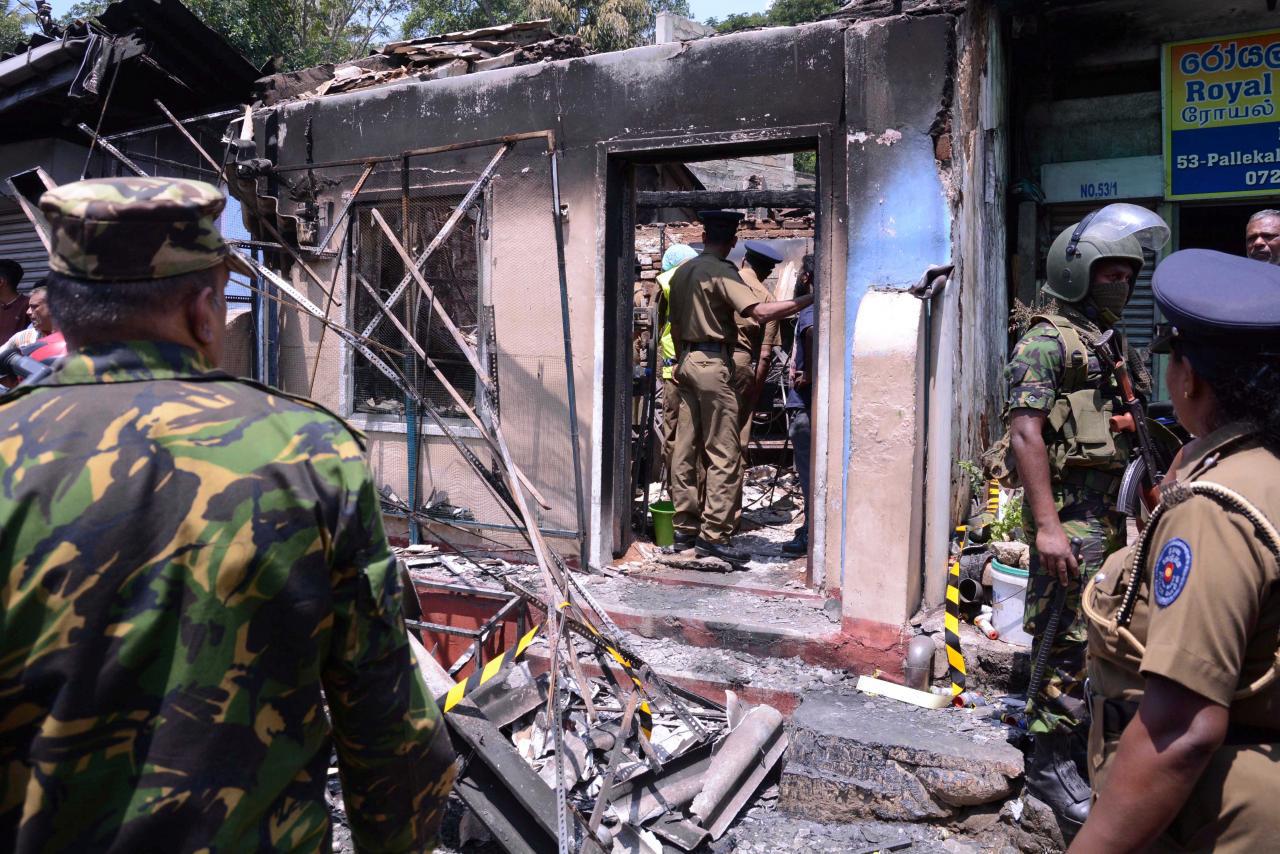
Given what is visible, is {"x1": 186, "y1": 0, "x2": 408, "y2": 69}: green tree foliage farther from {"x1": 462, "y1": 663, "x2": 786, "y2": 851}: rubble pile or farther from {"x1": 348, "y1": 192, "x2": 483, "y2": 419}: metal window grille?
{"x1": 462, "y1": 663, "x2": 786, "y2": 851}: rubble pile

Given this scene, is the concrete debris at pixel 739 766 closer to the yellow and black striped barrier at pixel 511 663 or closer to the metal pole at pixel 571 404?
the yellow and black striped barrier at pixel 511 663

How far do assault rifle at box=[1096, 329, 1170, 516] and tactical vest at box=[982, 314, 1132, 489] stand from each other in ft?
0.14

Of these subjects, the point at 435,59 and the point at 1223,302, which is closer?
the point at 1223,302

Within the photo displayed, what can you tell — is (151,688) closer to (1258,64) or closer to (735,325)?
(735,325)

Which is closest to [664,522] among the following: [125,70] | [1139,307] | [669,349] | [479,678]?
[669,349]

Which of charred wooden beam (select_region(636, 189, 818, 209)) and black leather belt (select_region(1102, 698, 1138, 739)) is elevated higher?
charred wooden beam (select_region(636, 189, 818, 209))

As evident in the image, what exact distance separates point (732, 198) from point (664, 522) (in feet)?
11.3

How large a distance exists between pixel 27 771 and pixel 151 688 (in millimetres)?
181

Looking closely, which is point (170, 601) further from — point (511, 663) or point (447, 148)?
point (447, 148)

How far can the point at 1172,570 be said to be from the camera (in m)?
1.47

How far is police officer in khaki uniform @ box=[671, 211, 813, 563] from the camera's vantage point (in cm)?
597

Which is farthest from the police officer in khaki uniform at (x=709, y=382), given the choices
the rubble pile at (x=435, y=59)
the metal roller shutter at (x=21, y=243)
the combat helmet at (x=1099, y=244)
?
the metal roller shutter at (x=21, y=243)

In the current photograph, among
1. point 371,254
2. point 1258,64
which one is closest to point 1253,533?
point 371,254

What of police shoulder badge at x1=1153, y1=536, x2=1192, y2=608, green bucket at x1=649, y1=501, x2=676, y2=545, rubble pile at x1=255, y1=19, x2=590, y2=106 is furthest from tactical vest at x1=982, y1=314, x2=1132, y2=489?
rubble pile at x1=255, y1=19, x2=590, y2=106
